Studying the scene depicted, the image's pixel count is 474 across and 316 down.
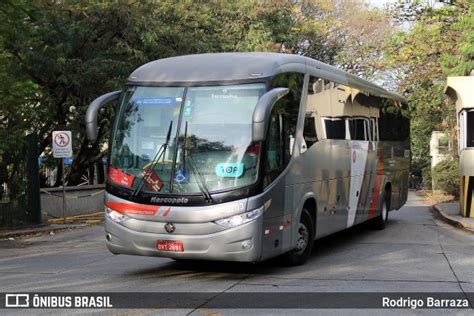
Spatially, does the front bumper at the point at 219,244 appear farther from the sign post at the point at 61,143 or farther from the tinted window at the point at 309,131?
the sign post at the point at 61,143

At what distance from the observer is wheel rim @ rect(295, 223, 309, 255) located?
9.55 meters

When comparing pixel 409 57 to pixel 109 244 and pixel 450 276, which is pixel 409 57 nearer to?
pixel 450 276

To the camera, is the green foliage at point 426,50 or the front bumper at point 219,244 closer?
the front bumper at point 219,244

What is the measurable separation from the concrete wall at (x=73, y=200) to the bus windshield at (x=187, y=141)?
11.3 m

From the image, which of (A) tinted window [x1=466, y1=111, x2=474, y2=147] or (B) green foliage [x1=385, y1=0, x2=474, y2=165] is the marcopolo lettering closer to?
(A) tinted window [x1=466, y1=111, x2=474, y2=147]

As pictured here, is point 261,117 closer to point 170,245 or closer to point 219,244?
point 219,244

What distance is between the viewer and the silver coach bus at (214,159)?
805cm

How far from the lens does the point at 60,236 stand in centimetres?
1530

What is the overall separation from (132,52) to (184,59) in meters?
13.7

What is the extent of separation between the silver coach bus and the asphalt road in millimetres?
464

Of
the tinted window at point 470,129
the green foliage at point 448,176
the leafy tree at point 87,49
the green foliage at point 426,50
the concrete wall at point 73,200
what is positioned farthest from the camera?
the green foliage at point 448,176

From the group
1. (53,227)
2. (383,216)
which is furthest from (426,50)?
(53,227)

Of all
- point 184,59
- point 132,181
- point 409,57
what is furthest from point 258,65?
point 409,57

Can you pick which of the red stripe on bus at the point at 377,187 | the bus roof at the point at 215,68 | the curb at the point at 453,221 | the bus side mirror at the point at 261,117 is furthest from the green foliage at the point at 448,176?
the bus side mirror at the point at 261,117
